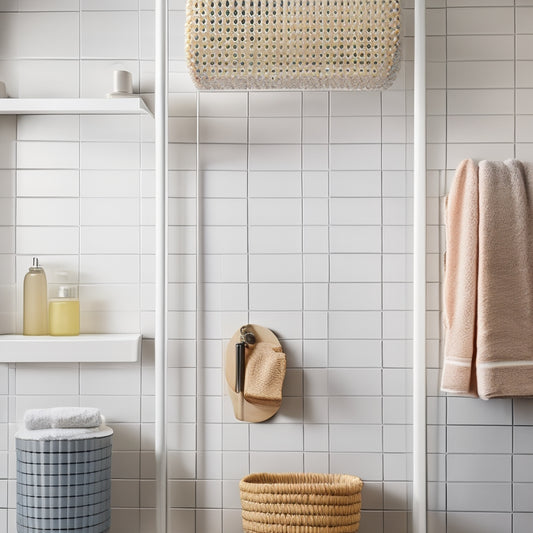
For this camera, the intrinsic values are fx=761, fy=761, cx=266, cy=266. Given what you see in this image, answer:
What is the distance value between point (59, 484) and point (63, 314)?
0.39 metres

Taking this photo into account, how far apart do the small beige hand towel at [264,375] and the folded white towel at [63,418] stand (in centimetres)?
35

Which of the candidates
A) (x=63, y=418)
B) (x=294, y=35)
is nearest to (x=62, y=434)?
(x=63, y=418)

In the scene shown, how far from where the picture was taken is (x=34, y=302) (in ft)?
5.83

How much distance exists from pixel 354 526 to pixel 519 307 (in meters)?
0.60

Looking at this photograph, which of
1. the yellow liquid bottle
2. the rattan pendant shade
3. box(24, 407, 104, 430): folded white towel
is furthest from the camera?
the yellow liquid bottle

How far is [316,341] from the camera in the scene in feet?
5.90

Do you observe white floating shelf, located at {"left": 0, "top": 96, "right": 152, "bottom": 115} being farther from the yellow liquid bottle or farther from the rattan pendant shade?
the yellow liquid bottle

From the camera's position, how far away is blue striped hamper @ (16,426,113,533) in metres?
1.61

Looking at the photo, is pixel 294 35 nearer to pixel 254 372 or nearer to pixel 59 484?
pixel 254 372

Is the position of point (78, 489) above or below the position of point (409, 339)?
below

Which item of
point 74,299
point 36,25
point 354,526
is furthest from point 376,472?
point 36,25

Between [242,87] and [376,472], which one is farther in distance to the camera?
[376,472]

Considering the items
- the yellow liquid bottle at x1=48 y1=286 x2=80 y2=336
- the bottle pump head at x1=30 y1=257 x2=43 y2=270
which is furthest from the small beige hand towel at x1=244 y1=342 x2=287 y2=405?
the bottle pump head at x1=30 y1=257 x2=43 y2=270

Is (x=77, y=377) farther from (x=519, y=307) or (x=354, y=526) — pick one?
(x=519, y=307)
